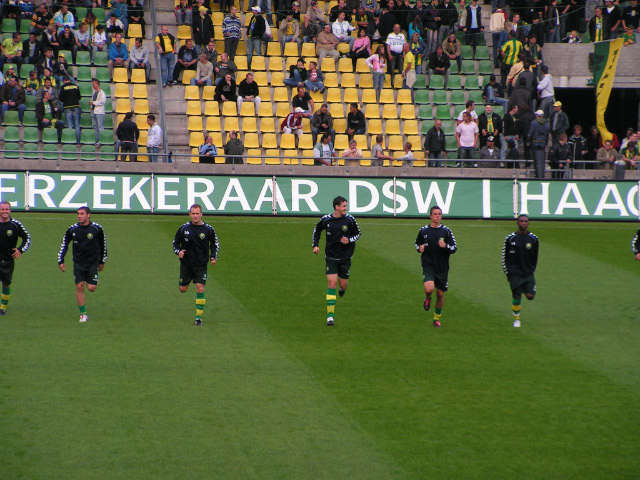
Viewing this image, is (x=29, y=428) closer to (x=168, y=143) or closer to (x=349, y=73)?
(x=168, y=143)

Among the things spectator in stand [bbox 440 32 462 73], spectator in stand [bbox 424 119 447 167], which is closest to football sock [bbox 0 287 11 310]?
spectator in stand [bbox 424 119 447 167]

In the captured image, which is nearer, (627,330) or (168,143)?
(627,330)

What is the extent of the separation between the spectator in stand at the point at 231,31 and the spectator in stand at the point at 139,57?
278 centimetres

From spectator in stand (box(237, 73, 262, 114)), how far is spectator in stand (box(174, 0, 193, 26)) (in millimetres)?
3655

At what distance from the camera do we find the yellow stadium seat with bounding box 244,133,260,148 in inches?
1296

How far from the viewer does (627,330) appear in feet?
57.8

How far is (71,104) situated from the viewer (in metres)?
31.3

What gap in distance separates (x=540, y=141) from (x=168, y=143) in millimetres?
12213

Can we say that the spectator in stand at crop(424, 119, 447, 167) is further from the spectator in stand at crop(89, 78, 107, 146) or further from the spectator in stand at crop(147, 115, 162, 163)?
the spectator in stand at crop(89, 78, 107, 146)

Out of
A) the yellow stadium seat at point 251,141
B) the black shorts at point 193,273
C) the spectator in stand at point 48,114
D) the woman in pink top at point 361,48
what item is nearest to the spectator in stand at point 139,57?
the spectator in stand at point 48,114

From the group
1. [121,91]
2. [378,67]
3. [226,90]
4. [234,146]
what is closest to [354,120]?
[378,67]

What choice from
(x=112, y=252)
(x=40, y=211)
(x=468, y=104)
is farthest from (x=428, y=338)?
(x=468, y=104)

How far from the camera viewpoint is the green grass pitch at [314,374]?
11.1 metres

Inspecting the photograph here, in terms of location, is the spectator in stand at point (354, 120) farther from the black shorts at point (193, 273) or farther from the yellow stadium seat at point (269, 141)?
the black shorts at point (193, 273)
